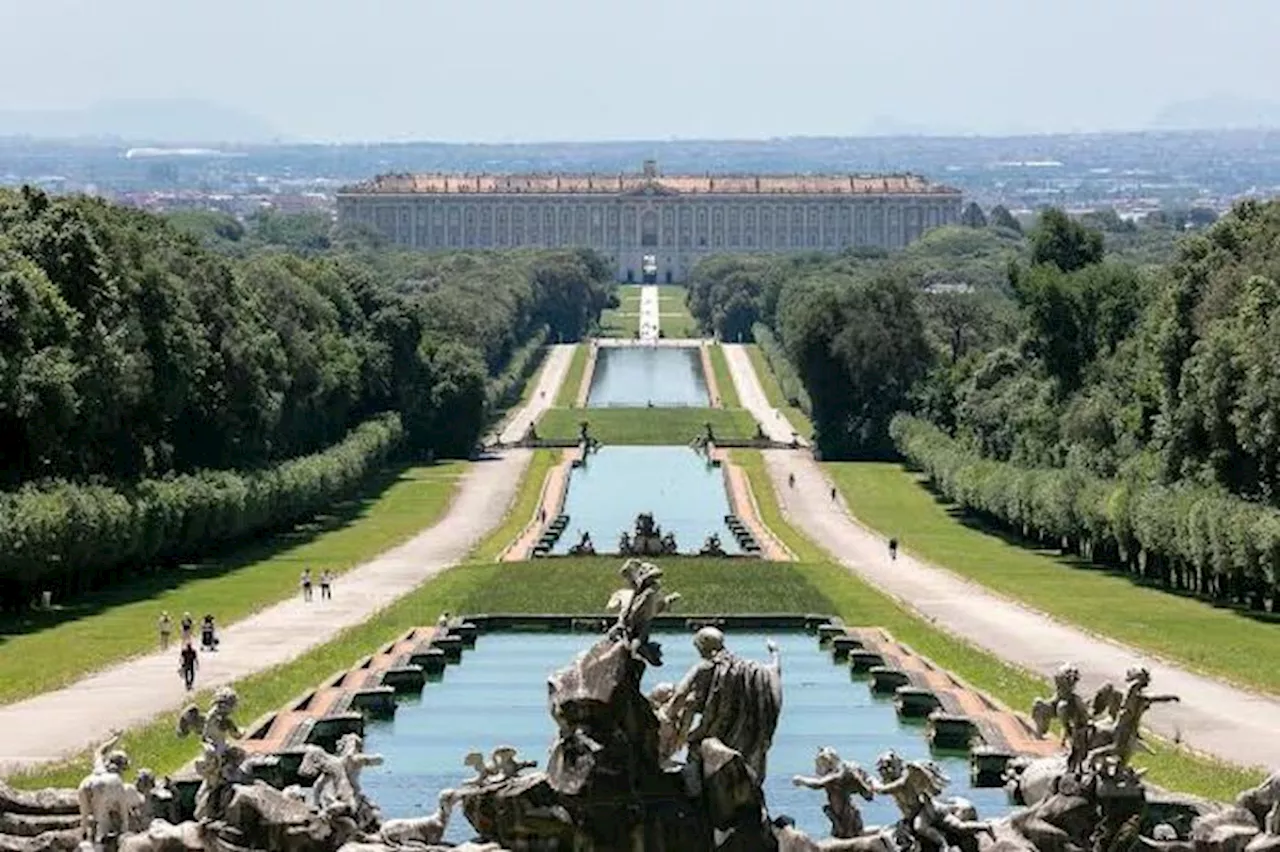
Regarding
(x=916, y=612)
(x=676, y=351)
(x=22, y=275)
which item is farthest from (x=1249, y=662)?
(x=676, y=351)

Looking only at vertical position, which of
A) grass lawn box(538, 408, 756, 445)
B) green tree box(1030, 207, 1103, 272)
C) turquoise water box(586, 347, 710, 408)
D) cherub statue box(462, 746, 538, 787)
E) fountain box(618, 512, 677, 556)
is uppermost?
cherub statue box(462, 746, 538, 787)

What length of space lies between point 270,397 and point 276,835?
67.2m

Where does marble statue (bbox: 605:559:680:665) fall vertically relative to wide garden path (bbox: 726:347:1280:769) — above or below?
above

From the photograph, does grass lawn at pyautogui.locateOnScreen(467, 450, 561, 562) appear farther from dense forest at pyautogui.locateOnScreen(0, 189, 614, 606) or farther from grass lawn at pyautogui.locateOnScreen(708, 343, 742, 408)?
grass lawn at pyautogui.locateOnScreen(708, 343, 742, 408)

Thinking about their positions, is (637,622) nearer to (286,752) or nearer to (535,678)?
(286,752)

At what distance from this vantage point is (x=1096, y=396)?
3743 inches

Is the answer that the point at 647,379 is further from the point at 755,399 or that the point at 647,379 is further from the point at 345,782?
the point at 345,782

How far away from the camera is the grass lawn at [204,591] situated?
56.4m

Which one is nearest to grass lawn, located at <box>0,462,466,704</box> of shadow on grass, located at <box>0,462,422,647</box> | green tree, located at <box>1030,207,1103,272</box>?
shadow on grass, located at <box>0,462,422,647</box>

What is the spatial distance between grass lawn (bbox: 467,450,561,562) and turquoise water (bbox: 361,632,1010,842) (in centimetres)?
2215

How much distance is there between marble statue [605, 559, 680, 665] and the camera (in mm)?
27219

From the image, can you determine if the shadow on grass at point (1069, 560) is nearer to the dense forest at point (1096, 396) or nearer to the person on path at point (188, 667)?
the dense forest at point (1096, 396)

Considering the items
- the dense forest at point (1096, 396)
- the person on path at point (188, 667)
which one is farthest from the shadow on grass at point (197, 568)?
the dense forest at point (1096, 396)

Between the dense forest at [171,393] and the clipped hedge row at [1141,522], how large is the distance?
61.3ft
